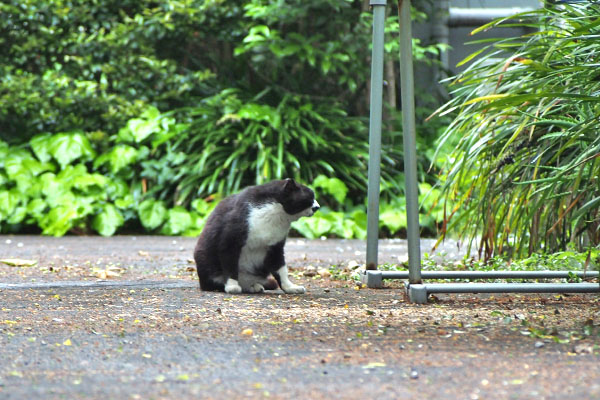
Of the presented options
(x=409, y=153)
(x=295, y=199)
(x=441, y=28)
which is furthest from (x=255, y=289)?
(x=441, y=28)

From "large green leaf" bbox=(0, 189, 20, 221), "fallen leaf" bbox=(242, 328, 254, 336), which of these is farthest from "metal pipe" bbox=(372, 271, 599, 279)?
"large green leaf" bbox=(0, 189, 20, 221)

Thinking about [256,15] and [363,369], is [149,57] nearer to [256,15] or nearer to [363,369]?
[256,15]

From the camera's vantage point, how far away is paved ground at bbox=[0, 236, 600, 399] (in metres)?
2.17

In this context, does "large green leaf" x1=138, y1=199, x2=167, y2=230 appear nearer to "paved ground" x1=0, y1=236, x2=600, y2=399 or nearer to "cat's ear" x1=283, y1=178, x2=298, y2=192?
"paved ground" x1=0, y1=236, x2=600, y2=399

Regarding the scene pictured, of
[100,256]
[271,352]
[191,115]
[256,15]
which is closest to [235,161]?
[191,115]

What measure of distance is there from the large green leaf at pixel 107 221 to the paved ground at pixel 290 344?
3.99 m


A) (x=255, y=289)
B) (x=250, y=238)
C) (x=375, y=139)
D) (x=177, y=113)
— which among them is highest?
(x=177, y=113)

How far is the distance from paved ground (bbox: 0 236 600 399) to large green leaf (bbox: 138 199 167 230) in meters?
4.05

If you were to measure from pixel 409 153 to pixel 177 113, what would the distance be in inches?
245

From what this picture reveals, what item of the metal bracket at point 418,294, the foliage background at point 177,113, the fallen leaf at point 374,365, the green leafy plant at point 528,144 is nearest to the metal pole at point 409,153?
the metal bracket at point 418,294

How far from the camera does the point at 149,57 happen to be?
32.1ft

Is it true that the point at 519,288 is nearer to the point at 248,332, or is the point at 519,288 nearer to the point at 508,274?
the point at 508,274

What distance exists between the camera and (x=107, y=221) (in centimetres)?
867

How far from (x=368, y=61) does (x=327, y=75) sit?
1.80 feet
